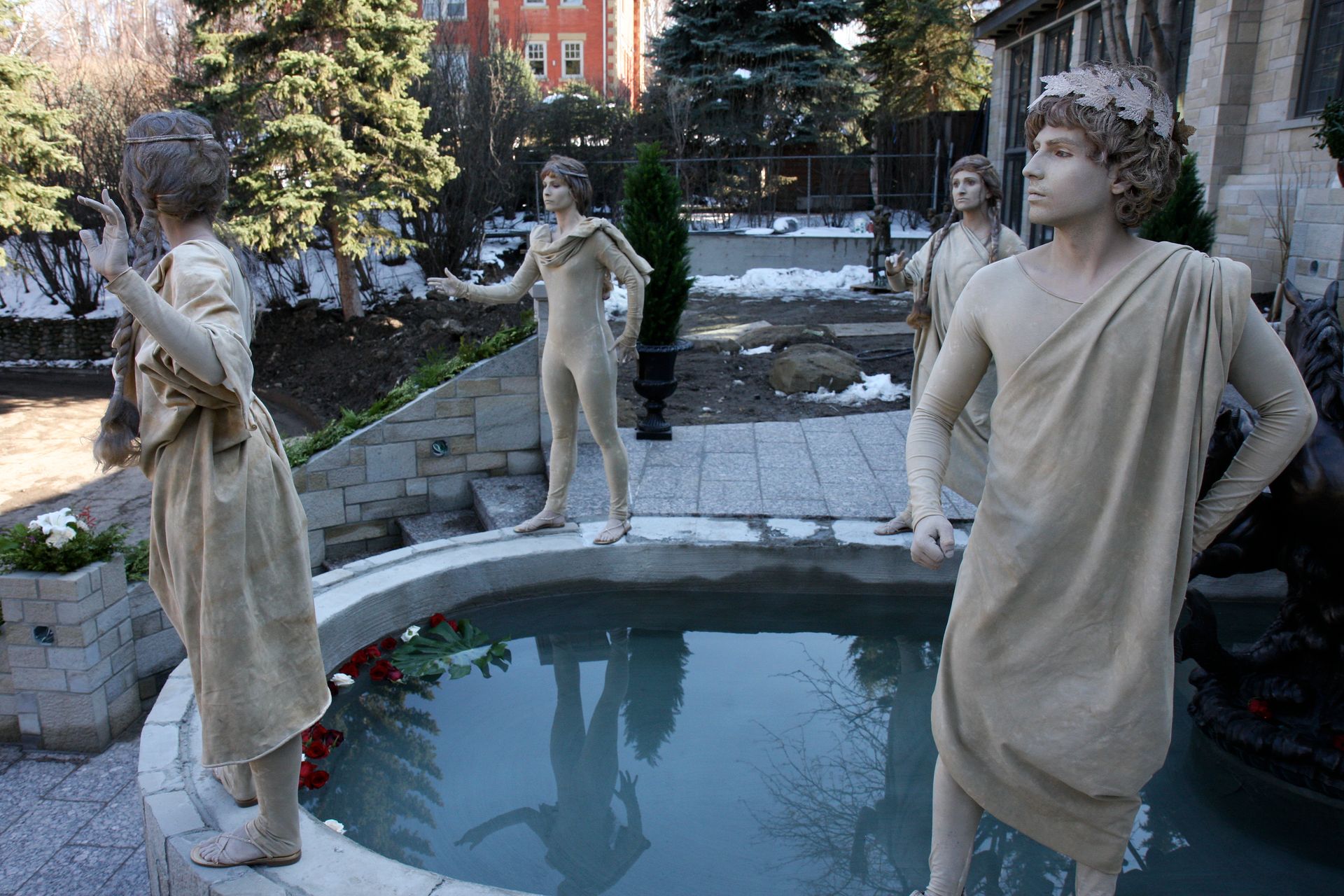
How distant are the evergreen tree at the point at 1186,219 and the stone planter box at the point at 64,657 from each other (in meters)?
8.46

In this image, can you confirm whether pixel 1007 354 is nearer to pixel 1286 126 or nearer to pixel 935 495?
pixel 935 495

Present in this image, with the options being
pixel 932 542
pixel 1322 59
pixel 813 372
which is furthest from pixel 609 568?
pixel 1322 59

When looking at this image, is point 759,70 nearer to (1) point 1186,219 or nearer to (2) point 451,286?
(1) point 1186,219

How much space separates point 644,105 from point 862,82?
208 inches

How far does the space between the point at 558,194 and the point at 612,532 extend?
172cm

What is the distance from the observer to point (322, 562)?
20.4 feet

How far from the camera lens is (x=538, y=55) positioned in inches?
1348

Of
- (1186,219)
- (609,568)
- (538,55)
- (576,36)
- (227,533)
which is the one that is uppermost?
(576,36)

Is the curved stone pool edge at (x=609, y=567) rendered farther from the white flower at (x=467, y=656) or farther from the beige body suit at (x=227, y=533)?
the beige body suit at (x=227, y=533)

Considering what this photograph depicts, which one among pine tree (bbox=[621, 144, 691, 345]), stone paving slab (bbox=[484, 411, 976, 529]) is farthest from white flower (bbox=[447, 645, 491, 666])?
pine tree (bbox=[621, 144, 691, 345])

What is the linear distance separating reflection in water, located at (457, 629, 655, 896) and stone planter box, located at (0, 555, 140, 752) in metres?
1.86

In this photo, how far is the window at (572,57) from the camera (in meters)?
33.9

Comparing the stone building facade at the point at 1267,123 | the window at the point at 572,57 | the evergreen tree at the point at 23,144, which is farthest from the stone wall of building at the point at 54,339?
the window at the point at 572,57

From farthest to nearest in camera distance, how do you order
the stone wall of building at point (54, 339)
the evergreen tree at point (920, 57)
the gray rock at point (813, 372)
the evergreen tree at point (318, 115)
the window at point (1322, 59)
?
the evergreen tree at point (920, 57), the stone wall of building at point (54, 339), the evergreen tree at point (318, 115), the window at point (1322, 59), the gray rock at point (813, 372)
